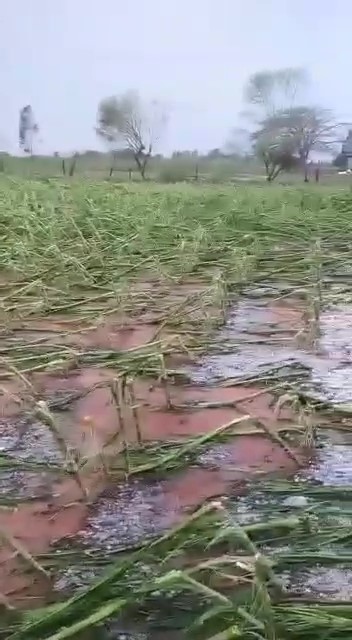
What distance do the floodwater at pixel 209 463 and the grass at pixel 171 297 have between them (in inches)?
1.0

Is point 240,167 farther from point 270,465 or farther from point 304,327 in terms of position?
point 270,465

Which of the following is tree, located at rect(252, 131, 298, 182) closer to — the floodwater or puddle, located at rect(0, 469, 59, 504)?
the floodwater

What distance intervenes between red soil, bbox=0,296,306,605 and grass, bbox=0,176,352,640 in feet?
0.11

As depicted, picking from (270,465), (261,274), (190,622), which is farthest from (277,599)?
(261,274)

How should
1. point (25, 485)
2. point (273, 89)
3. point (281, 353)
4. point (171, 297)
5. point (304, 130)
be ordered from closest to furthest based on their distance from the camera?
point (25, 485)
point (281, 353)
point (171, 297)
point (304, 130)
point (273, 89)

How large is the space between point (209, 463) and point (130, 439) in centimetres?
12

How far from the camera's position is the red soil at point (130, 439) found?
34.7 inches

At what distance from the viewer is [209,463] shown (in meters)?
1.09

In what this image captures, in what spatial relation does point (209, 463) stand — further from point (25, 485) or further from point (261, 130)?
point (261, 130)

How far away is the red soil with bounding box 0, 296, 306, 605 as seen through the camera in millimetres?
880

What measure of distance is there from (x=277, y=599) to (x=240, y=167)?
4.36 meters

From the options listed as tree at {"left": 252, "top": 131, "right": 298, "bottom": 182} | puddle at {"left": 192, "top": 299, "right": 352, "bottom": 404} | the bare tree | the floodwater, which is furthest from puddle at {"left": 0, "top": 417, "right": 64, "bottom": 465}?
the bare tree

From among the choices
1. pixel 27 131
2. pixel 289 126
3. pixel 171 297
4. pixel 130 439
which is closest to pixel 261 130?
pixel 289 126

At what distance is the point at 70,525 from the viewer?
2.99 feet
